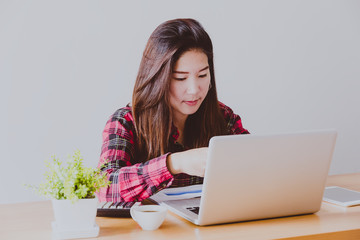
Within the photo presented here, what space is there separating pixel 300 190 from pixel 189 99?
24.9 inches

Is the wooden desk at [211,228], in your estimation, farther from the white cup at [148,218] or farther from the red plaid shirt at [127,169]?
the red plaid shirt at [127,169]

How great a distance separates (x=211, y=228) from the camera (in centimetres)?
128

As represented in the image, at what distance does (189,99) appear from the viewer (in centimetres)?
183

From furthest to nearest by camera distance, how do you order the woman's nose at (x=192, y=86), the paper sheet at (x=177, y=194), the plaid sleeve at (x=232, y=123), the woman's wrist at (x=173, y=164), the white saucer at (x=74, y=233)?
1. the plaid sleeve at (x=232, y=123)
2. the woman's nose at (x=192, y=86)
3. the paper sheet at (x=177, y=194)
4. the woman's wrist at (x=173, y=164)
5. the white saucer at (x=74, y=233)

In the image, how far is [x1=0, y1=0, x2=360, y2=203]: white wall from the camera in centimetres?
266

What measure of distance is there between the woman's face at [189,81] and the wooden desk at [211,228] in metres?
0.55

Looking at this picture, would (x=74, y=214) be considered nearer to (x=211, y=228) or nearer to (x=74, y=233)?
(x=74, y=233)

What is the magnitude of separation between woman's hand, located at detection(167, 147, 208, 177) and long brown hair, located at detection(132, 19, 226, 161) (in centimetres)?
42

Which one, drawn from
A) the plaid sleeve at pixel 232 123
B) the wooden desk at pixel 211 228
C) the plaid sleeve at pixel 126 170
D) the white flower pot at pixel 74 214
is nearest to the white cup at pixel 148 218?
the wooden desk at pixel 211 228

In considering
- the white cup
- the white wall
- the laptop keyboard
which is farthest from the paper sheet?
the white wall

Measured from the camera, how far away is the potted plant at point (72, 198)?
3.90 feet

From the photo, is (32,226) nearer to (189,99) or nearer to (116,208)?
(116,208)

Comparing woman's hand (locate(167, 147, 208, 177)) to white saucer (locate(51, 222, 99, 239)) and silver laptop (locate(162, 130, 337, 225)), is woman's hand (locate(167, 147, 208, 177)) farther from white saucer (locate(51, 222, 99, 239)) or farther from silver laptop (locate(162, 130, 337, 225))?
white saucer (locate(51, 222, 99, 239))

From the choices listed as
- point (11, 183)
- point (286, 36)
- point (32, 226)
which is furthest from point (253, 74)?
point (32, 226)
